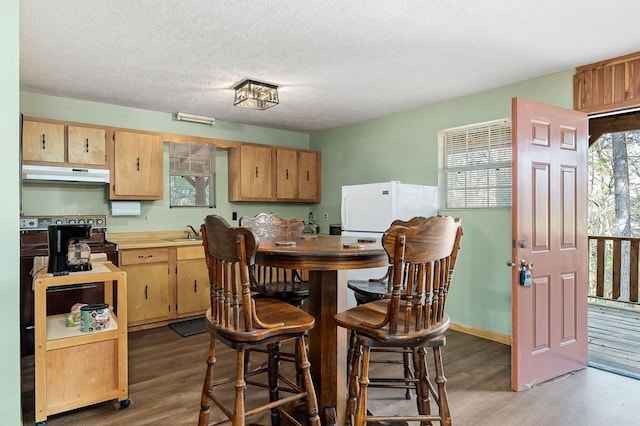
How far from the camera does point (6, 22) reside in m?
1.68

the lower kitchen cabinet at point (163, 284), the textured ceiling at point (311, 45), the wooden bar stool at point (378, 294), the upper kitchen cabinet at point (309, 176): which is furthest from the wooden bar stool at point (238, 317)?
the upper kitchen cabinet at point (309, 176)

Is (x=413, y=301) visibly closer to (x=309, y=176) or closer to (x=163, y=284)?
(x=163, y=284)

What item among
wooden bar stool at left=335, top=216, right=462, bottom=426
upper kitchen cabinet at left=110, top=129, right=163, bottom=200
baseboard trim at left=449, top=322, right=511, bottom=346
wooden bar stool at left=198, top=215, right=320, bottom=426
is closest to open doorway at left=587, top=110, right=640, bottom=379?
baseboard trim at left=449, top=322, right=511, bottom=346

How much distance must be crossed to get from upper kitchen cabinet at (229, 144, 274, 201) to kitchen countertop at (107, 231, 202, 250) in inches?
34.9

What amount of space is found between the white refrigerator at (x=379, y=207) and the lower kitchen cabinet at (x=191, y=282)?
1680 millimetres

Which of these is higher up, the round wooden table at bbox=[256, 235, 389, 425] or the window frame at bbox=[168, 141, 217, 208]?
the window frame at bbox=[168, 141, 217, 208]

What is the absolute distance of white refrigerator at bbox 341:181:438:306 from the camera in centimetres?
368

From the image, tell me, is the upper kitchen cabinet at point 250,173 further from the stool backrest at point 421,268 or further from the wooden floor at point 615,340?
the wooden floor at point 615,340

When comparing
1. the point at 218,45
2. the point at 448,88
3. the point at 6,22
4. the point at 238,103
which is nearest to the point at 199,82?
the point at 238,103

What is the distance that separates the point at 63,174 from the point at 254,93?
2057 millimetres

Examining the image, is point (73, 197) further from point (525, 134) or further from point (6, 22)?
point (525, 134)

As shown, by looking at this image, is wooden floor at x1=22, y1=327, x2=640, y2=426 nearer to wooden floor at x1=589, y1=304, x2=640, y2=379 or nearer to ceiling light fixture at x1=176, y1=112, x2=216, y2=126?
wooden floor at x1=589, y1=304, x2=640, y2=379

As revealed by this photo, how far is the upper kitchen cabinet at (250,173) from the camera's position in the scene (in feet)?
16.2

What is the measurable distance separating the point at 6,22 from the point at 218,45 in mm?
1269
